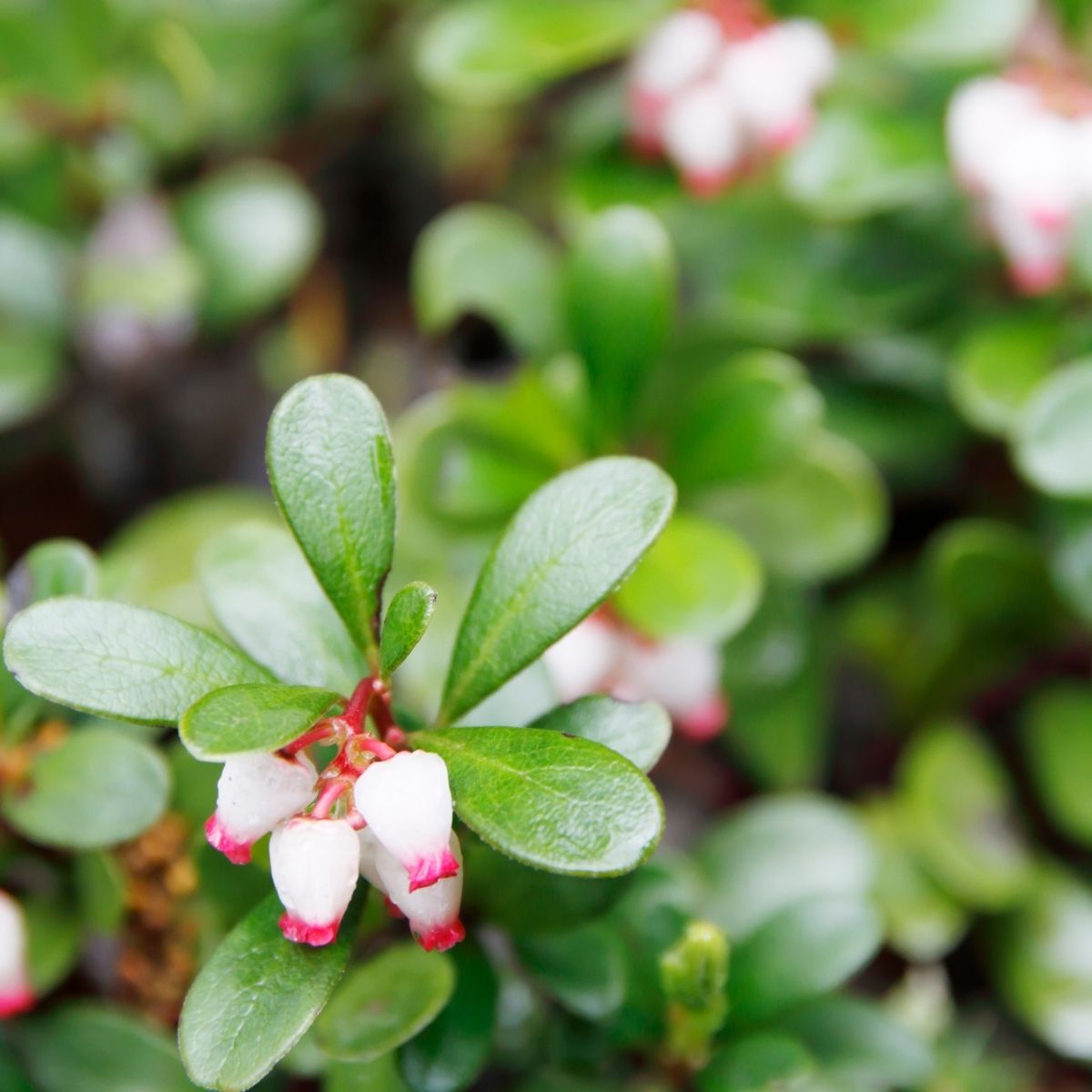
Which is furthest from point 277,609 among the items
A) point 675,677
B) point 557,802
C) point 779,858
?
point 779,858

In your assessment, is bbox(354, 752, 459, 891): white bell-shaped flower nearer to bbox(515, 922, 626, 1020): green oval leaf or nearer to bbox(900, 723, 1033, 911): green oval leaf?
bbox(515, 922, 626, 1020): green oval leaf

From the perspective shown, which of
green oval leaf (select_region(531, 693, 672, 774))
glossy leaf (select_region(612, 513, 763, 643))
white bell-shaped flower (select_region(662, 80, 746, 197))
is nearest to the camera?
green oval leaf (select_region(531, 693, 672, 774))

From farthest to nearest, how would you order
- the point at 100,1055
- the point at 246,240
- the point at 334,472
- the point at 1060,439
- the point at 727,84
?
the point at 246,240
the point at 727,84
the point at 1060,439
the point at 100,1055
the point at 334,472

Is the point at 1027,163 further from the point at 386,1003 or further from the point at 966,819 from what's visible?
the point at 386,1003

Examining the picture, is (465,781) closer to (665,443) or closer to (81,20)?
(665,443)

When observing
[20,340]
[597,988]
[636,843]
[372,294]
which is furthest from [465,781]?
[372,294]

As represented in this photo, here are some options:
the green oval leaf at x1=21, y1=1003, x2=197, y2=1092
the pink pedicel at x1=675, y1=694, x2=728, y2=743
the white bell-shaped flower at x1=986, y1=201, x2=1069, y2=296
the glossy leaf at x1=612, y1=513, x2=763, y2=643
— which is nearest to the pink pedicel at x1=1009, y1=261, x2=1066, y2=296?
the white bell-shaped flower at x1=986, y1=201, x2=1069, y2=296
